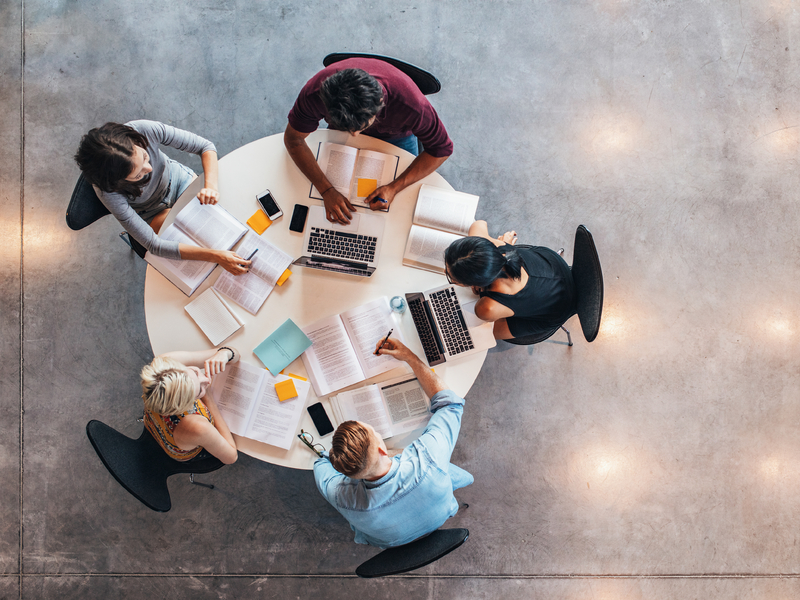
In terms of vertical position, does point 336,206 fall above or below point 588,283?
above

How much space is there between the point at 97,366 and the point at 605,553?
3.37 meters

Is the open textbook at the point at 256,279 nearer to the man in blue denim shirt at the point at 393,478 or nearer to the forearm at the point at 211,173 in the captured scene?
the forearm at the point at 211,173

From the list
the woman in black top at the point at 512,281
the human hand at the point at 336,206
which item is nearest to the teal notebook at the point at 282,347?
the human hand at the point at 336,206

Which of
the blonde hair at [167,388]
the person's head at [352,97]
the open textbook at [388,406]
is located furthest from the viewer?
the open textbook at [388,406]

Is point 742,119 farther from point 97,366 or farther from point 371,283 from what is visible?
point 97,366

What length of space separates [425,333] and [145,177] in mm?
1456

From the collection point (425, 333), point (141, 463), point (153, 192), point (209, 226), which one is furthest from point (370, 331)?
point (153, 192)

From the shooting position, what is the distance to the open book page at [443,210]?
2.18 m

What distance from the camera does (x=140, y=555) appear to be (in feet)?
9.33

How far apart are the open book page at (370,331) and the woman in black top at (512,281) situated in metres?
0.36

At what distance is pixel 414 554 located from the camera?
192cm

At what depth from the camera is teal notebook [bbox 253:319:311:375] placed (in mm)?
2115

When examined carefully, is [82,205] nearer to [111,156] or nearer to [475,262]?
[111,156]

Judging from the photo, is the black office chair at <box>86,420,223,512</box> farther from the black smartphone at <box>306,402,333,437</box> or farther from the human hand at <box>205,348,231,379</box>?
the black smartphone at <box>306,402,333,437</box>
